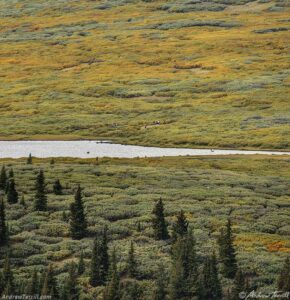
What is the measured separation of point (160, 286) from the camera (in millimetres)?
41938

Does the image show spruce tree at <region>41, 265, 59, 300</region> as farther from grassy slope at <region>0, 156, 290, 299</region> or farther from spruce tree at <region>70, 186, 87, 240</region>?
spruce tree at <region>70, 186, 87, 240</region>

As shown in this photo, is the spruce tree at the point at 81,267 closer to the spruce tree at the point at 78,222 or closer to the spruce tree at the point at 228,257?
the spruce tree at the point at 78,222

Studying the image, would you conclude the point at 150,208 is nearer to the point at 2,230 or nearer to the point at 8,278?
the point at 2,230

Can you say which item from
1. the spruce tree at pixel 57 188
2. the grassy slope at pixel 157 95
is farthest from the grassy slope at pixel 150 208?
the grassy slope at pixel 157 95

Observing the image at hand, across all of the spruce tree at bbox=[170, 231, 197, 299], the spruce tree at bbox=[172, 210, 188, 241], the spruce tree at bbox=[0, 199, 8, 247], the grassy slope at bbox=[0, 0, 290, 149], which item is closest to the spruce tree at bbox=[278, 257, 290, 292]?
the spruce tree at bbox=[170, 231, 197, 299]

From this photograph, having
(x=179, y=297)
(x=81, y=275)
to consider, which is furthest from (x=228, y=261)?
(x=81, y=275)

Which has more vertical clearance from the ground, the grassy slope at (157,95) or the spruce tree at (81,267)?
the grassy slope at (157,95)

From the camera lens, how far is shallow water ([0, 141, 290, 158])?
98875 millimetres

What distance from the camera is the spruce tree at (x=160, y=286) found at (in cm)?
4112

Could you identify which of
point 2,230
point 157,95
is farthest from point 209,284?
point 157,95

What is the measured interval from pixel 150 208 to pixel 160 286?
18.9 meters

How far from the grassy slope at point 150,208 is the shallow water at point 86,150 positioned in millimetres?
9959

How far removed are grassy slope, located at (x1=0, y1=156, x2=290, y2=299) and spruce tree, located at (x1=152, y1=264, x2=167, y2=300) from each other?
31.9 inches

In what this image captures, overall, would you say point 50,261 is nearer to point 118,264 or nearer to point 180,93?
point 118,264
